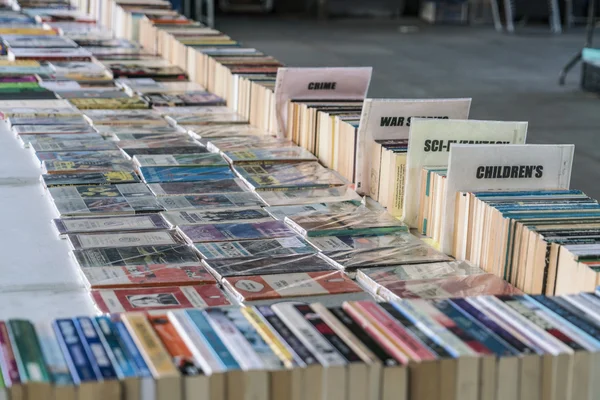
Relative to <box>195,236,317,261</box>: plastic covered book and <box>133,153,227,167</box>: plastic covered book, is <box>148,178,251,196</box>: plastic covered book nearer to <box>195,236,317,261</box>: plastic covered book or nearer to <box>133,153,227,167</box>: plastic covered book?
<box>133,153,227,167</box>: plastic covered book

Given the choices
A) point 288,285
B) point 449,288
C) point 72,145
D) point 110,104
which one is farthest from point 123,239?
point 110,104

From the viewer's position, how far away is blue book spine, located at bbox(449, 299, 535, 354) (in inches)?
75.7

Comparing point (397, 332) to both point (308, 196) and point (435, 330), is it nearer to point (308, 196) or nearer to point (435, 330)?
point (435, 330)

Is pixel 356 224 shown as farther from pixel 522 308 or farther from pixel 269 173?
pixel 522 308

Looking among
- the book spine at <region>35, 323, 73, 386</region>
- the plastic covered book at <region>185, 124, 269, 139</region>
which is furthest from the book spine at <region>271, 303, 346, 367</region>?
the plastic covered book at <region>185, 124, 269, 139</region>

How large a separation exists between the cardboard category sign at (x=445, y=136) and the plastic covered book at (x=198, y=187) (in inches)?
31.9

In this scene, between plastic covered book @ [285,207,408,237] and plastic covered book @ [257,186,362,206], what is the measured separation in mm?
199

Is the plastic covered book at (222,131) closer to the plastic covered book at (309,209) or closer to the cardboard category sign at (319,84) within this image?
Answer: the cardboard category sign at (319,84)

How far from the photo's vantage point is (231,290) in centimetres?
285

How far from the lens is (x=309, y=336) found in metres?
1.92

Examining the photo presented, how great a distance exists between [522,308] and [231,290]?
3.16ft

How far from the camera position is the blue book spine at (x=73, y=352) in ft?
5.63

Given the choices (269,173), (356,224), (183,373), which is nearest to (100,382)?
(183,373)

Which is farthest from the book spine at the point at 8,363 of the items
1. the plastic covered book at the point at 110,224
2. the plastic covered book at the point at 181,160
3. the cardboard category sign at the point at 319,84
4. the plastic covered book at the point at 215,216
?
the cardboard category sign at the point at 319,84
